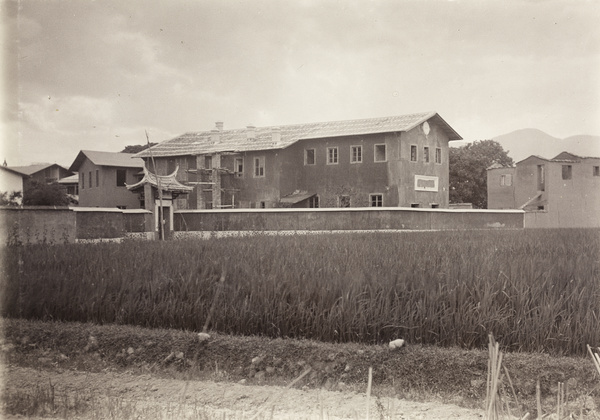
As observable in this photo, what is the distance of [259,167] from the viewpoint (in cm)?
3144

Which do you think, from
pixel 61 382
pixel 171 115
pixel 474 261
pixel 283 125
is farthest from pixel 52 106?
pixel 283 125

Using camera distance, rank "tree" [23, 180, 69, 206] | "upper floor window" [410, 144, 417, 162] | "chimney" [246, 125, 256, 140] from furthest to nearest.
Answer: "chimney" [246, 125, 256, 140], "tree" [23, 180, 69, 206], "upper floor window" [410, 144, 417, 162]

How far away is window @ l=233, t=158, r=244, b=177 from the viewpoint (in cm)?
3189

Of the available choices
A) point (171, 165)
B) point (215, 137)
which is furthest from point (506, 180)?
point (171, 165)

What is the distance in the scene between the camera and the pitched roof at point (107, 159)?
3453 centimetres

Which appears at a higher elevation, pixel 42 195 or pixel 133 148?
pixel 133 148

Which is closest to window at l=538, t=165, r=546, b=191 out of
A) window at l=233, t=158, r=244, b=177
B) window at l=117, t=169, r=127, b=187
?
window at l=233, t=158, r=244, b=177

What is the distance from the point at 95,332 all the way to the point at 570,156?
3627cm

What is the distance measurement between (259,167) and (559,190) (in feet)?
63.9

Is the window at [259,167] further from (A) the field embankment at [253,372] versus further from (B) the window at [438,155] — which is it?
(A) the field embankment at [253,372]

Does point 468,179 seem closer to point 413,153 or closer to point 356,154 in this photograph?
point 413,153

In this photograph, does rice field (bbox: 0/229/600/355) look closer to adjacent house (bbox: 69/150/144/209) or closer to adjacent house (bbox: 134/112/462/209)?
adjacent house (bbox: 134/112/462/209)

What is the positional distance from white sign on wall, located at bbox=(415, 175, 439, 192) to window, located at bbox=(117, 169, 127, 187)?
17.7 metres

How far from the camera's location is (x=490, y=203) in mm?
43188
